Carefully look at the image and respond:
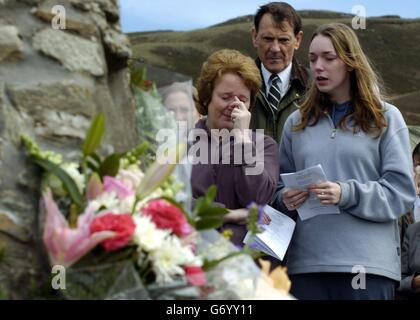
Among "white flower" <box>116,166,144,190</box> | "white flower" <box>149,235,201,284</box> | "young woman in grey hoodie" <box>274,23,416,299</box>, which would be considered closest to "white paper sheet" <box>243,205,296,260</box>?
"young woman in grey hoodie" <box>274,23,416,299</box>

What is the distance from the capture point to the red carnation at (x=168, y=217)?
2.47m

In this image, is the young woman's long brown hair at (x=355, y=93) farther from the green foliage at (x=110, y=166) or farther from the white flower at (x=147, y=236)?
the white flower at (x=147, y=236)

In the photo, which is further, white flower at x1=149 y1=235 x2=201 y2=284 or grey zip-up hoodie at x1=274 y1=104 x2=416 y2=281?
grey zip-up hoodie at x1=274 y1=104 x2=416 y2=281

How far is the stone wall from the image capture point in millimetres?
2598

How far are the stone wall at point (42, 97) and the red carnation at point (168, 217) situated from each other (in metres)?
0.39

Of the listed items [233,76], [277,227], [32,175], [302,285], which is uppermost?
[233,76]

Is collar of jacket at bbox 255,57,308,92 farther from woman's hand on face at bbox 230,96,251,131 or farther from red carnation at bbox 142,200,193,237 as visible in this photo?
red carnation at bbox 142,200,193,237

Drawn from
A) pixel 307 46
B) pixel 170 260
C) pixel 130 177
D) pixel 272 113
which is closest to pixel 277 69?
pixel 272 113

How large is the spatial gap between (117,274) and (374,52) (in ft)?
156

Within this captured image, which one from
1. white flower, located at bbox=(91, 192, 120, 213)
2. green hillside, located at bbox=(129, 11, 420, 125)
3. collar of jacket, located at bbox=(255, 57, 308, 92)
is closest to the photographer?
white flower, located at bbox=(91, 192, 120, 213)

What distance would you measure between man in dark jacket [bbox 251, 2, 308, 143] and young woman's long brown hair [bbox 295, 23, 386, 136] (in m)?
0.58

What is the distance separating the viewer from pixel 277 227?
4.36 m
